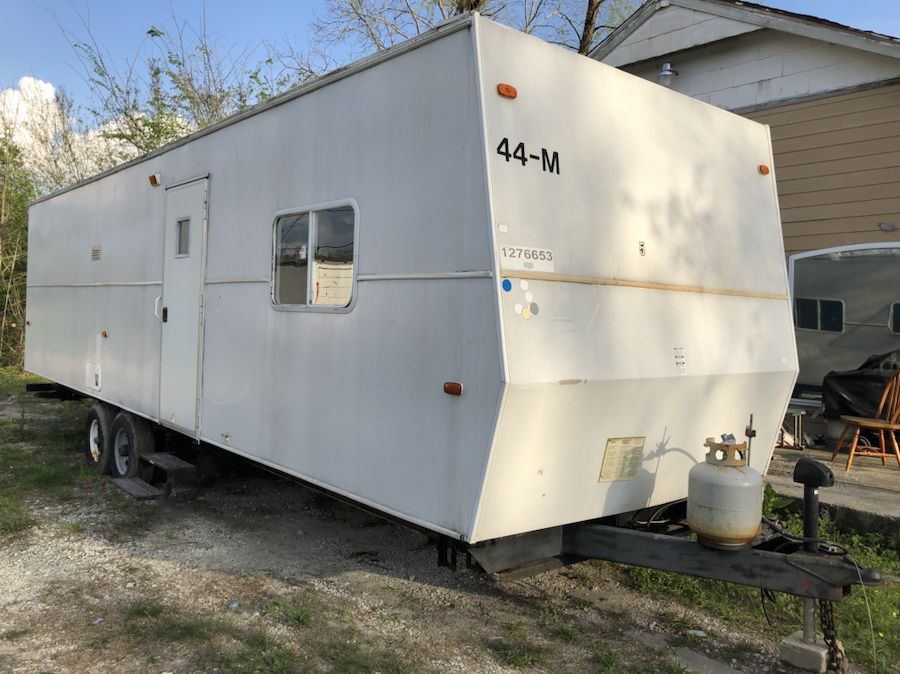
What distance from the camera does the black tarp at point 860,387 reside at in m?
6.90

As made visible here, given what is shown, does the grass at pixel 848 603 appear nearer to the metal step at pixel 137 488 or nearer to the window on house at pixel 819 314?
the window on house at pixel 819 314

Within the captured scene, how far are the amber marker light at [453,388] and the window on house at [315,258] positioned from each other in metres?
0.94

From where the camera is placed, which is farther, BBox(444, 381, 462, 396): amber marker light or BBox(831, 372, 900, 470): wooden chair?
BBox(831, 372, 900, 470): wooden chair

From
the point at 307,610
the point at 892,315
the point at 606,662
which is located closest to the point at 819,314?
the point at 892,315

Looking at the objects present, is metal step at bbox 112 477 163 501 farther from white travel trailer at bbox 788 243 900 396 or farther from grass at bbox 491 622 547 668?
white travel trailer at bbox 788 243 900 396

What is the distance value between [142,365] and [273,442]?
8.05 ft

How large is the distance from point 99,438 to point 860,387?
7605 millimetres

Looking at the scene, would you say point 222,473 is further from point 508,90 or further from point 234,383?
point 508,90

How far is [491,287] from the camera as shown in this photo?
3.00 metres

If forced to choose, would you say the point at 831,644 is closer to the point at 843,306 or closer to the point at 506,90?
the point at 506,90

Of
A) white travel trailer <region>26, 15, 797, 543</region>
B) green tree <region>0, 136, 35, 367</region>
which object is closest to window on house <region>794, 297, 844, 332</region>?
white travel trailer <region>26, 15, 797, 543</region>

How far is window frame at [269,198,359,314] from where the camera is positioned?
381 cm

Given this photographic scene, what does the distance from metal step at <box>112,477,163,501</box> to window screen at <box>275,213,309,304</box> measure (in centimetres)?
253

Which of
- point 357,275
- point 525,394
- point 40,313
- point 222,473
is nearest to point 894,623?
point 525,394
